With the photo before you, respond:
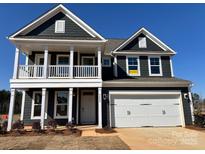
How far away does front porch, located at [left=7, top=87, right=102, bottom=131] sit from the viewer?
1294cm

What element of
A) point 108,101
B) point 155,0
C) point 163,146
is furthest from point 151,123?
point 155,0

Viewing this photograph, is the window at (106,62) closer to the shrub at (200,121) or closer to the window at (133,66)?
the window at (133,66)

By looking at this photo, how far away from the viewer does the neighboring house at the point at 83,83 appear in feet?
37.7

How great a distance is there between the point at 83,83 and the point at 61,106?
3096 mm

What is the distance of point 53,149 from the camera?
621 cm

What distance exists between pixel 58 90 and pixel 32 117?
2.74 m

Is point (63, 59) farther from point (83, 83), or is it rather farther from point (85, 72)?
point (83, 83)

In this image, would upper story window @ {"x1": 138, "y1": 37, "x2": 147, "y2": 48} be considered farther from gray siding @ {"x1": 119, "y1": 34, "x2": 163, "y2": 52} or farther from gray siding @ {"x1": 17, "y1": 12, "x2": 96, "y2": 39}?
gray siding @ {"x1": 17, "y1": 12, "x2": 96, "y2": 39}

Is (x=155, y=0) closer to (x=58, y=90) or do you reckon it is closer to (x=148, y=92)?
(x=148, y=92)

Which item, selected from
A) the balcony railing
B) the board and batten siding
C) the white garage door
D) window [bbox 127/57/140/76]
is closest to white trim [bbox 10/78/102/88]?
the balcony railing

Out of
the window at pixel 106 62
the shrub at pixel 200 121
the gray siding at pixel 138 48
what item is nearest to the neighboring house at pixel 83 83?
the shrub at pixel 200 121

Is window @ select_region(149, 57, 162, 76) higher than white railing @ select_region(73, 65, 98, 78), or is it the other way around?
window @ select_region(149, 57, 162, 76)

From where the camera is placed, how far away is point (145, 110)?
12.5m

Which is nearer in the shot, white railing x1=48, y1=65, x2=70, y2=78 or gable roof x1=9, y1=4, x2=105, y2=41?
white railing x1=48, y1=65, x2=70, y2=78
